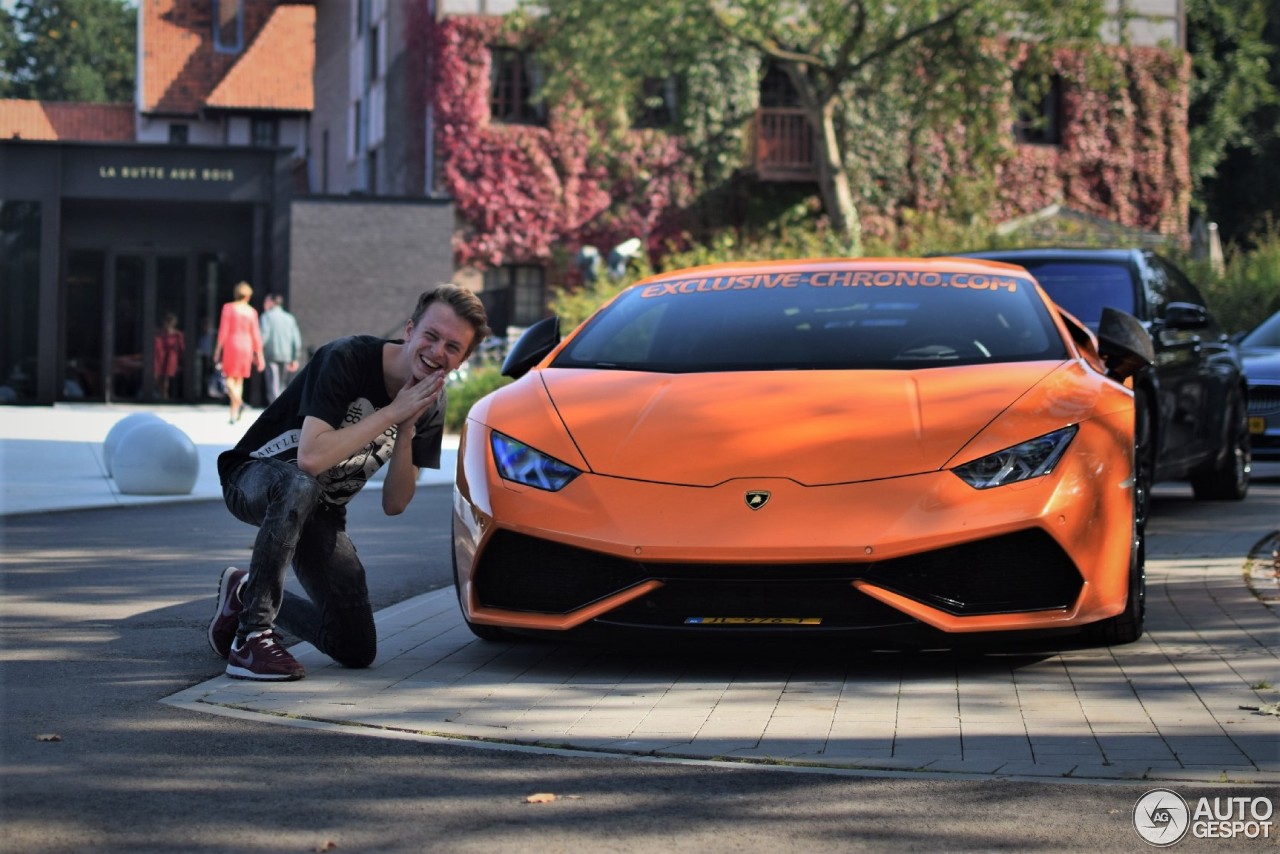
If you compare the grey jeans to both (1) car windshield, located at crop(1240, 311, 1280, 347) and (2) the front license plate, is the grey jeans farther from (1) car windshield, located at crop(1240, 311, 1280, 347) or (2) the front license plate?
(1) car windshield, located at crop(1240, 311, 1280, 347)

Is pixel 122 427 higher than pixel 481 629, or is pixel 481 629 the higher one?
pixel 122 427

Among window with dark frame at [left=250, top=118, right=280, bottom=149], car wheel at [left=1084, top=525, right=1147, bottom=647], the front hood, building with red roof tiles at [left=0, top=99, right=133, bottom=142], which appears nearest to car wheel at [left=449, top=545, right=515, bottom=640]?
the front hood

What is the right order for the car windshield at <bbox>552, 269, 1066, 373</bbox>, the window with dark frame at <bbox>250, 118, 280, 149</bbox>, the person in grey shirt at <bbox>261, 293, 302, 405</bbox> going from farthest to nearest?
1. the window with dark frame at <bbox>250, 118, 280, 149</bbox>
2. the person in grey shirt at <bbox>261, 293, 302, 405</bbox>
3. the car windshield at <bbox>552, 269, 1066, 373</bbox>

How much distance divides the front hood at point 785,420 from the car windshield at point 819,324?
0.26 metres

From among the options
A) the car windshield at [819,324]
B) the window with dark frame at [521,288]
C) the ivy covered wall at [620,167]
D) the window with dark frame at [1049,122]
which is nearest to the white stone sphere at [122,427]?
the car windshield at [819,324]

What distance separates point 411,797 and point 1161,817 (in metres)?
→ 1.63

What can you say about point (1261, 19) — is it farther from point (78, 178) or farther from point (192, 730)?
point (192, 730)

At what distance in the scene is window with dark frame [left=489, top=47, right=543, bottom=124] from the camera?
36.8 m

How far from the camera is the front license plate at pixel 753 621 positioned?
5.72 metres

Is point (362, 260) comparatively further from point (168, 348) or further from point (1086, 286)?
point (1086, 286)

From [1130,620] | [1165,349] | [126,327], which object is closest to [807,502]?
[1130,620]

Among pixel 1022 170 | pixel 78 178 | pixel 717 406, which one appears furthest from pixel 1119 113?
pixel 717 406

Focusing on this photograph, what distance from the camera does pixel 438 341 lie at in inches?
229

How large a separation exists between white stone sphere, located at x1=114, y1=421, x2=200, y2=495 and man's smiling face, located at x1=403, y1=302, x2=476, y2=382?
8.12m
